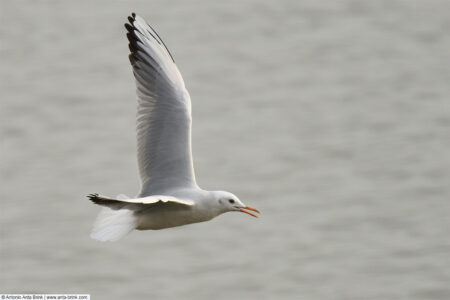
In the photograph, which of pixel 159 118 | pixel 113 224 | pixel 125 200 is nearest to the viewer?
pixel 125 200

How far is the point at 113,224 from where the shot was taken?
8.12 m

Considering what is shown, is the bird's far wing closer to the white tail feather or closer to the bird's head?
the white tail feather

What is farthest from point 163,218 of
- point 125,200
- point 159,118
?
point 159,118

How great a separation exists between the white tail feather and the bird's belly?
0.12 m

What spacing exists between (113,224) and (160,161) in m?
1.36

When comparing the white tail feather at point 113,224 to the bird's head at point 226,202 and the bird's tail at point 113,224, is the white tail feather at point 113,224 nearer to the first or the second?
the bird's tail at point 113,224

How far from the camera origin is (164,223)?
855 cm

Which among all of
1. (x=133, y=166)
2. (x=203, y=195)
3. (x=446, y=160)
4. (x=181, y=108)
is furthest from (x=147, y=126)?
(x=446, y=160)

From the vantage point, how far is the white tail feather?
7.96 meters

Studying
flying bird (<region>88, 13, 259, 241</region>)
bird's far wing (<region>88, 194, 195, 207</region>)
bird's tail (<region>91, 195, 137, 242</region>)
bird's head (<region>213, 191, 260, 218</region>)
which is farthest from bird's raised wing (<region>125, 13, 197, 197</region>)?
bird's far wing (<region>88, 194, 195, 207</region>)

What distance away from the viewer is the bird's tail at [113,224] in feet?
26.1

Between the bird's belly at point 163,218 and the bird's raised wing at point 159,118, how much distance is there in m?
0.55

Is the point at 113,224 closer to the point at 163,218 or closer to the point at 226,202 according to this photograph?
the point at 163,218

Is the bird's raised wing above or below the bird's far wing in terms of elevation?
above
